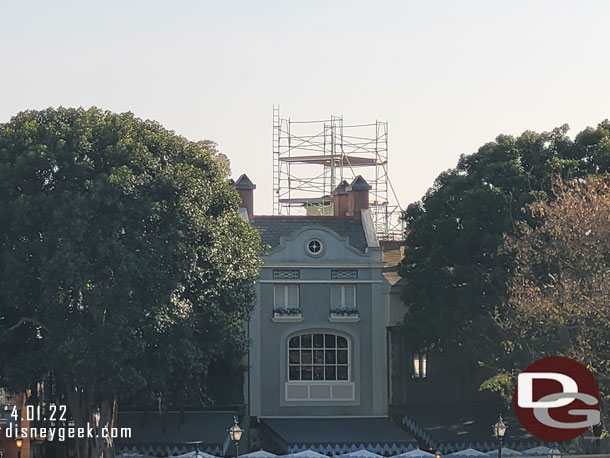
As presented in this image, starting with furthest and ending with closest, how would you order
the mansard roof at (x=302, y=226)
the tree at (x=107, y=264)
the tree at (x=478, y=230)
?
the mansard roof at (x=302, y=226) → the tree at (x=478, y=230) → the tree at (x=107, y=264)

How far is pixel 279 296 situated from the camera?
170 feet

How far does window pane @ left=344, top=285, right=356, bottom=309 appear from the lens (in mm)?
52125

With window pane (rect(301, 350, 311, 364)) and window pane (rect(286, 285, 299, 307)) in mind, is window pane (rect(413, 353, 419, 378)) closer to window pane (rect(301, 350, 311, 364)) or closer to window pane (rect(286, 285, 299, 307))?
window pane (rect(301, 350, 311, 364))

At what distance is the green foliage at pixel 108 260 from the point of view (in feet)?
138

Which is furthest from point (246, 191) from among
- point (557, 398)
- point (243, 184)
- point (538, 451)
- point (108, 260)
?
point (557, 398)

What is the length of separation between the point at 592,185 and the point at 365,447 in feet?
50.6

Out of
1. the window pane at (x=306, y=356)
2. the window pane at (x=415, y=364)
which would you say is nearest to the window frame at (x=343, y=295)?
the window pane at (x=306, y=356)

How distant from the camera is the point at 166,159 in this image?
4494cm

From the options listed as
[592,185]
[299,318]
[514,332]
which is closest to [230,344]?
[299,318]

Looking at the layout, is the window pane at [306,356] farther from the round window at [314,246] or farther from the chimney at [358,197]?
the chimney at [358,197]

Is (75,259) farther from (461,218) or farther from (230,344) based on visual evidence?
(461,218)

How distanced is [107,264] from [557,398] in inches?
829

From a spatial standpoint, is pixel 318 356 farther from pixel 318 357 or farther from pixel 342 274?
pixel 342 274

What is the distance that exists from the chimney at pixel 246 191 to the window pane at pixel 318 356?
6.23m
